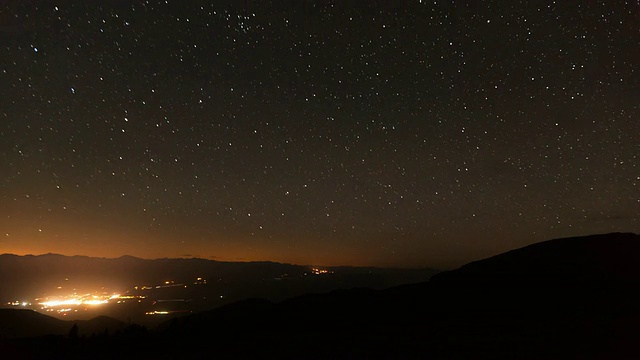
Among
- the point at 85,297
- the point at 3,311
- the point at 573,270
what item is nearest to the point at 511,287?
the point at 573,270

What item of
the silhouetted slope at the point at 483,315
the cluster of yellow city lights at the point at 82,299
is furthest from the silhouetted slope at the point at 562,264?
the cluster of yellow city lights at the point at 82,299

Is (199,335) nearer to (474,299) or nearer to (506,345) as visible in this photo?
(506,345)

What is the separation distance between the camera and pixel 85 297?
159000 millimetres

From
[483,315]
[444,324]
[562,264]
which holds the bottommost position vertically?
[444,324]

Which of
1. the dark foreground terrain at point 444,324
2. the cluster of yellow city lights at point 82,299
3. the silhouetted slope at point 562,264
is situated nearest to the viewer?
the dark foreground terrain at point 444,324

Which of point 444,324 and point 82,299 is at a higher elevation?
point 444,324

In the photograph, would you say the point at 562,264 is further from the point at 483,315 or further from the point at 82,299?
the point at 82,299

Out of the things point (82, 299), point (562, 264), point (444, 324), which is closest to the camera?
point (444, 324)

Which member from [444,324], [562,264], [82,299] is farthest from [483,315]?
[82,299]

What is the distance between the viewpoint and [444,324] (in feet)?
62.2

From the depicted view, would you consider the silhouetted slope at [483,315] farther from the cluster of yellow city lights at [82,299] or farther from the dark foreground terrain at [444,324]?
the cluster of yellow city lights at [82,299]

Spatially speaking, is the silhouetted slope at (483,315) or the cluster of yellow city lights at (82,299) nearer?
the silhouetted slope at (483,315)

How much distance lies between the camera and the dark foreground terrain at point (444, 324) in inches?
579

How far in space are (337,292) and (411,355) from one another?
63.4 ft
